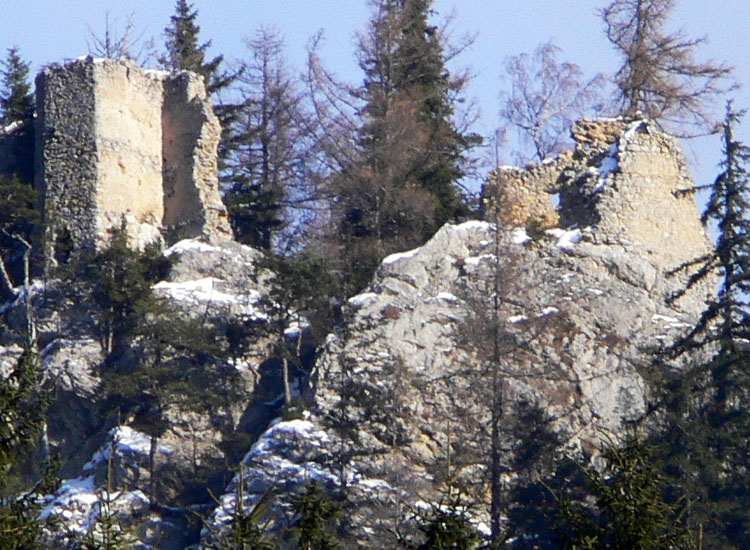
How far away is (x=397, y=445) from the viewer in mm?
27344

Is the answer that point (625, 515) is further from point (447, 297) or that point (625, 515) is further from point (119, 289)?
point (119, 289)

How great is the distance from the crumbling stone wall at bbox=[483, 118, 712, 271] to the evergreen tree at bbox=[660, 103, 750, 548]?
0.82 metres

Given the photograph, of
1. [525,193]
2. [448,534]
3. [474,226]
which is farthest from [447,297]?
[448,534]

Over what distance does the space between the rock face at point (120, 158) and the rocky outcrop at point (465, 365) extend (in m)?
4.76

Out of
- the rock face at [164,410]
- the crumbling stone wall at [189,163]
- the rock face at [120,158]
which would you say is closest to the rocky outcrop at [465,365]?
the rock face at [164,410]

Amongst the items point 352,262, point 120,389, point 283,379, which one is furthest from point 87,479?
point 352,262

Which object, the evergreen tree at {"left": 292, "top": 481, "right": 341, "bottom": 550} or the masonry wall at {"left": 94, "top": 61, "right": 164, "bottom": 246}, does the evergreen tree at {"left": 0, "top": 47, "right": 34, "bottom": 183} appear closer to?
→ the masonry wall at {"left": 94, "top": 61, "right": 164, "bottom": 246}

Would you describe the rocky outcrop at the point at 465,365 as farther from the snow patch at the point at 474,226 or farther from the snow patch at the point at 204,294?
the snow patch at the point at 204,294

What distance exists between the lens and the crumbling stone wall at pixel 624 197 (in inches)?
1208

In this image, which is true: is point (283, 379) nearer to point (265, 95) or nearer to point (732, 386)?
point (732, 386)

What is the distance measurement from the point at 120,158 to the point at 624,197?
31.6ft

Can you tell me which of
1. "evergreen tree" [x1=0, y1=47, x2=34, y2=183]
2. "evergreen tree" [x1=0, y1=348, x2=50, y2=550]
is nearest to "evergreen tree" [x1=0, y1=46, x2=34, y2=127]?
"evergreen tree" [x1=0, y1=47, x2=34, y2=183]

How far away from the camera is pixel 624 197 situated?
3070cm

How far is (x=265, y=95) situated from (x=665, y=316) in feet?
50.5
